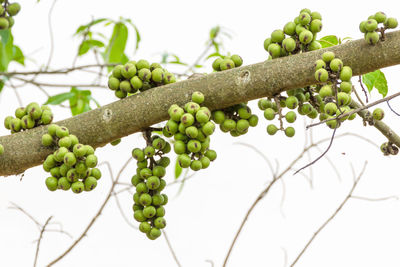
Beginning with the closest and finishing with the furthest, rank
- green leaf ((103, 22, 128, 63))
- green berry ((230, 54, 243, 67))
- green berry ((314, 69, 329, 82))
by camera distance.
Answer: green berry ((314, 69, 329, 82)), green berry ((230, 54, 243, 67)), green leaf ((103, 22, 128, 63))

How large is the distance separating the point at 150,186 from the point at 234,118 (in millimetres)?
145

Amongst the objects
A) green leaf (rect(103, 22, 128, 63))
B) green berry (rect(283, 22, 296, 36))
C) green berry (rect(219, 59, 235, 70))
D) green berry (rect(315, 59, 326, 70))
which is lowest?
green berry (rect(315, 59, 326, 70))

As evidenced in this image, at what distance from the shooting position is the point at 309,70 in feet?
2.03

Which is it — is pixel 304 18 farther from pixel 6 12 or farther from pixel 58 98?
pixel 58 98

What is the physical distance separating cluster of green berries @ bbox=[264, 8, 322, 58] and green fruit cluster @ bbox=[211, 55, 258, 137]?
0.07 metres

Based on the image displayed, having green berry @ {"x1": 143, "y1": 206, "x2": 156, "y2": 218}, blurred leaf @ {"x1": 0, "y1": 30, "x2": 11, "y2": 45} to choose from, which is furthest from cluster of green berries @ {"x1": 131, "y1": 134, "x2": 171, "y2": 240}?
blurred leaf @ {"x1": 0, "y1": 30, "x2": 11, "y2": 45}

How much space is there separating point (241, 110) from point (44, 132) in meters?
0.26

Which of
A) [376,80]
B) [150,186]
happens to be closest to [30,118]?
[150,186]

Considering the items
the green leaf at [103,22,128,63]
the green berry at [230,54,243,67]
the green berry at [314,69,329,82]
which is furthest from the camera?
the green leaf at [103,22,128,63]

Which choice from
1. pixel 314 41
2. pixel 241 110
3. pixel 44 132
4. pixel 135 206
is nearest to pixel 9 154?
pixel 44 132

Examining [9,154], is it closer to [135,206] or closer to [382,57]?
[135,206]

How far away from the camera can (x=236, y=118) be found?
67cm

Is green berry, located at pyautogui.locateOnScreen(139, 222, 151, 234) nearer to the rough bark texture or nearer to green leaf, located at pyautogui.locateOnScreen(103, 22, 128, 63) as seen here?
the rough bark texture

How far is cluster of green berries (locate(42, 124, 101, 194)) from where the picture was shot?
0.61 m
